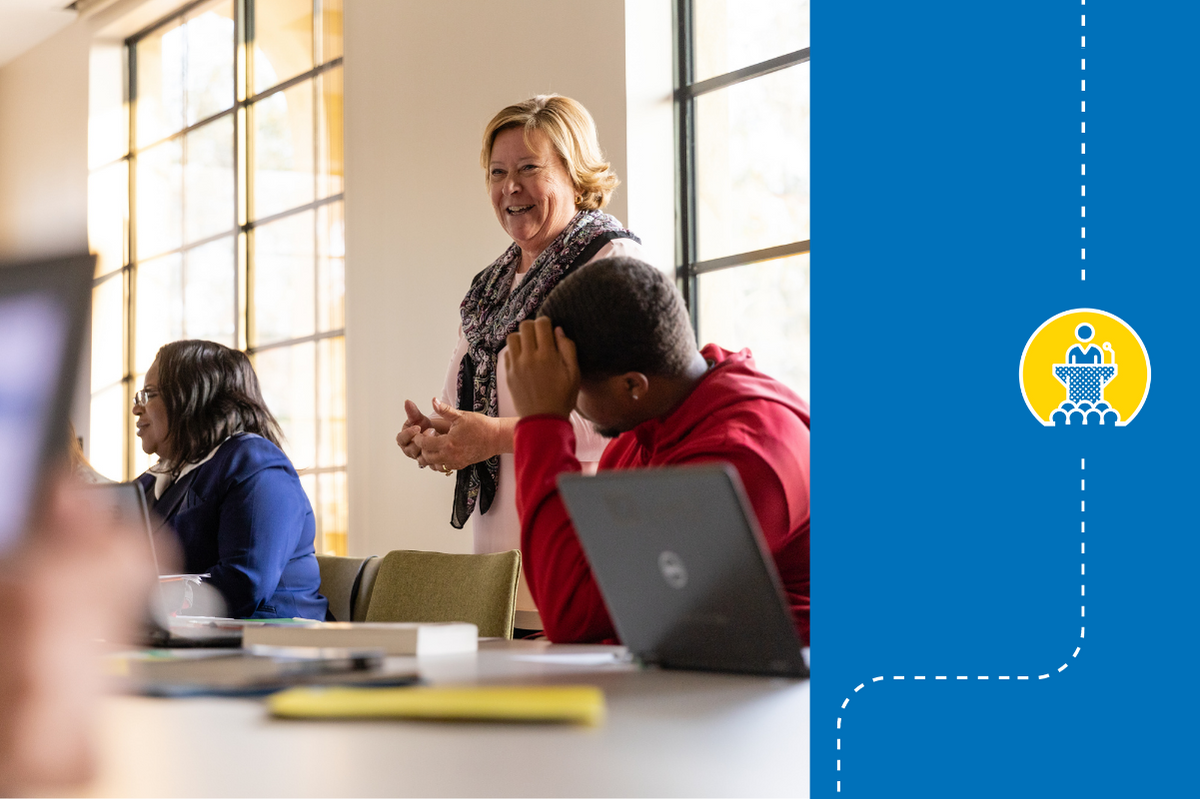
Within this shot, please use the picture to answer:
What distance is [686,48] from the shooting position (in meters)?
3.79

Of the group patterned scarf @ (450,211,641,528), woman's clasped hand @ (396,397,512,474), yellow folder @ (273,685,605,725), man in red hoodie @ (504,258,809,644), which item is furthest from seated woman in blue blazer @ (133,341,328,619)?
yellow folder @ (273,685,605,725)

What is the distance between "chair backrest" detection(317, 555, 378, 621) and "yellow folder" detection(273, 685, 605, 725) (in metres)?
2.01

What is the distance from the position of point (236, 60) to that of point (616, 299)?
216 inches

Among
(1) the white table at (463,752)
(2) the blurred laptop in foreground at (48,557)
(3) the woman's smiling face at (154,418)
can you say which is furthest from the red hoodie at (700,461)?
(3) the woman's smiling face at (154,418)

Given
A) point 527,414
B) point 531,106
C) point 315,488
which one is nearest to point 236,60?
point 315,488

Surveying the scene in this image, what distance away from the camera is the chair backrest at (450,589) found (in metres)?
2.10

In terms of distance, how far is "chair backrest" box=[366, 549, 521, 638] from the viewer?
2.10 meters

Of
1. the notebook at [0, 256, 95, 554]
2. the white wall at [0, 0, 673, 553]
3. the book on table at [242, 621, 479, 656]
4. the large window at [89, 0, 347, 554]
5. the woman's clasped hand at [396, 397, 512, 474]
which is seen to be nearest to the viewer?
the notebook at [0, 256, 95, 554]

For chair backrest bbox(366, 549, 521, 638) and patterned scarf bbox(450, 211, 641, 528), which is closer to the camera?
chair backrest bbox(366, 549, 521, 638)

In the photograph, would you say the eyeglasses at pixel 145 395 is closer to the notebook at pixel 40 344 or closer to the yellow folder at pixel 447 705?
the yellow folder at pixel 447 705

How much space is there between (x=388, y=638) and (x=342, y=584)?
1.71 metres

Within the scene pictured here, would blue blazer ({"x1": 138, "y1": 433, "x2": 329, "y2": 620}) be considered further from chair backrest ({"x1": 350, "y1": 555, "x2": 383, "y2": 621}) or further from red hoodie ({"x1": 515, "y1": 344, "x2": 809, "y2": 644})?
red hoodie ({"x1": 515, "y1": 344, "x2": 809, "y2": 644})

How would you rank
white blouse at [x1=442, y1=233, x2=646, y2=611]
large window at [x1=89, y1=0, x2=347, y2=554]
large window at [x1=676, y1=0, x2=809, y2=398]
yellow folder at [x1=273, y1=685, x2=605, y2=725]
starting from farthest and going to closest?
large window at [x1=89, y1=0, x2=347, y2=554], large window at [x1=676, y1=0, x2=809, y2=398], white blouse at [x1=442, y1=233, x2=646, y2=611], yellow folder at [x1=273, y1=685, x2=605, y2=725]
